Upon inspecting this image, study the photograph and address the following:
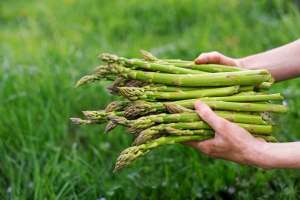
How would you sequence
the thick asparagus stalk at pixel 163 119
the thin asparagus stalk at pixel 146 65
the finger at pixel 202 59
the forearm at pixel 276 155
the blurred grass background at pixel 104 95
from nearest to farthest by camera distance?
the forearm at pixel 276 155 → the thick asparagus stalk at pixel 163 119 → the thin asparagus stalk at pixel 146 65 → the finger at pixel 202 59 → the blurred grass background at pixel 104 95

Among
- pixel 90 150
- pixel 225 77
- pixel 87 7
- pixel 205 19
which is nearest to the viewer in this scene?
pixel 225 77

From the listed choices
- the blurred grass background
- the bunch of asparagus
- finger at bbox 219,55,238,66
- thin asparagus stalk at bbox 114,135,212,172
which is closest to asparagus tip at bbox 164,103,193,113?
the bunch of asparagus

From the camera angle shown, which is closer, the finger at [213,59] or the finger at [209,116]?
the finger at [209,116]

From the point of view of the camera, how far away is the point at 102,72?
2598mm

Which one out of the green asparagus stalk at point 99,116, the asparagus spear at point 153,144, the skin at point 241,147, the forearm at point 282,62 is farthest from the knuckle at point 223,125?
the forearm at point 282,62

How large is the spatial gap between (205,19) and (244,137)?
3225 mm

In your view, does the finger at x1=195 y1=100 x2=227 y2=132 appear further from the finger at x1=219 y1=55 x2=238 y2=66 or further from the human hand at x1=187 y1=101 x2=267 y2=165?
the finger at x1=219 y1=55 x2=238 y2=66

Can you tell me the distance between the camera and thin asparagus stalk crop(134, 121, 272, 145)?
2346mm

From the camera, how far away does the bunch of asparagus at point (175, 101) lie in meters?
2.39

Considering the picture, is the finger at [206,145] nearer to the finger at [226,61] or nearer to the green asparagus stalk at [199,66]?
the green asparagus stalk at [199,66]

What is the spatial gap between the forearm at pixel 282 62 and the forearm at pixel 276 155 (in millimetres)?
562

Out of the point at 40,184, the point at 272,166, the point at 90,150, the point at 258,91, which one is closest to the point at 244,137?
the point at 272,166

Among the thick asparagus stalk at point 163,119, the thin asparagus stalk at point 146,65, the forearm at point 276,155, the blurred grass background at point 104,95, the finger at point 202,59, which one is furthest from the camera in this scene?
the blurred grass background at point 104,95

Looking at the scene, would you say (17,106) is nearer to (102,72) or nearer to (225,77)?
(102,72)
